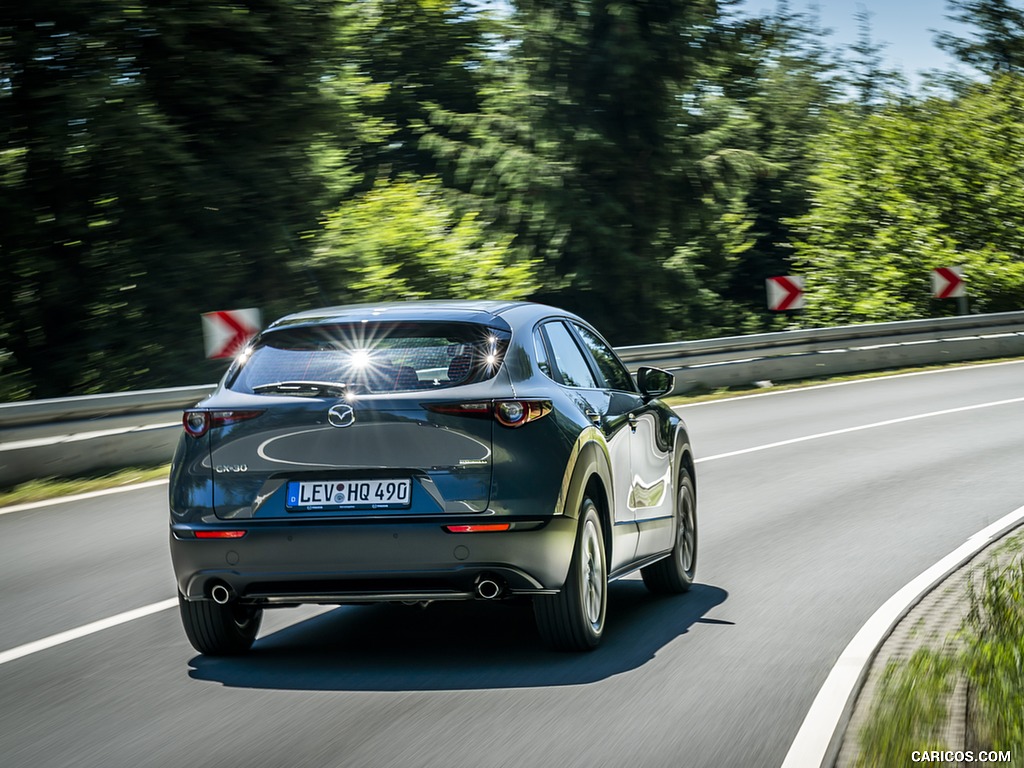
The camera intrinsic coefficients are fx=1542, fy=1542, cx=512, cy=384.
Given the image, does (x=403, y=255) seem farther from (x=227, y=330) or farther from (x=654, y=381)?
(x=654, y=381)

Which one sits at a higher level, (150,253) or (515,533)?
(515,533)

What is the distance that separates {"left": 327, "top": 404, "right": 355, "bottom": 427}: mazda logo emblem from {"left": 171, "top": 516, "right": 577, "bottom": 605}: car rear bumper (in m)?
0.41

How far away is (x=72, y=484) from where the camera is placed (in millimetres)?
13289

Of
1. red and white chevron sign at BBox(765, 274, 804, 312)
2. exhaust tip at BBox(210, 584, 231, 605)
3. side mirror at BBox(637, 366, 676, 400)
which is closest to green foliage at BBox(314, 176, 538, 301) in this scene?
red and white chevron sign at BBox(765, 274, 804, 312)

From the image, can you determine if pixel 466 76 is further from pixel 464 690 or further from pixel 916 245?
pixel 464 690

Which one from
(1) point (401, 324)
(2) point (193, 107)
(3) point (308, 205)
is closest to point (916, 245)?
(3) point (308, 205)

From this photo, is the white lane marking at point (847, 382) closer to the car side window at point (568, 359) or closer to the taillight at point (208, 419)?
the car side window at point (568, 359)

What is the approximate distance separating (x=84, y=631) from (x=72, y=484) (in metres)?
6.03

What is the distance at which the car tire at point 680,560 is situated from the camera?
27.7ft

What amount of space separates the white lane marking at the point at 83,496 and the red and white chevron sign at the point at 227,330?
2.86 m

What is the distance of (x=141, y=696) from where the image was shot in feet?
20.0

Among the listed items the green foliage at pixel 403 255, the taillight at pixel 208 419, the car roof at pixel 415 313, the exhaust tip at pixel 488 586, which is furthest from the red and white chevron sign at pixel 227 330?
the exhaust tip at pixel 488 586

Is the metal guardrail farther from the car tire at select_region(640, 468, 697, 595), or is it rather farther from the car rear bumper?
the car rear bumper

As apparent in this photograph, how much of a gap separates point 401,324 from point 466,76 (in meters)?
32.8
